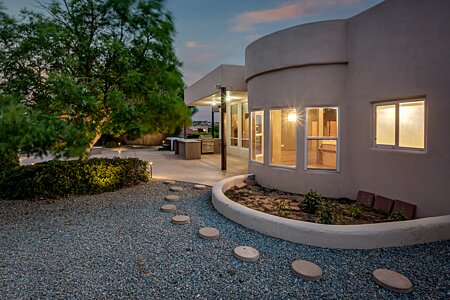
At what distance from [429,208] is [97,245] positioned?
5.50 m

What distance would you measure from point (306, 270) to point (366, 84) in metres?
4.46

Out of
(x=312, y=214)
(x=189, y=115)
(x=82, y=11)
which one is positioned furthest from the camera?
(x=189, y=115)

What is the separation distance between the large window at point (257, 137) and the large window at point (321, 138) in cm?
153

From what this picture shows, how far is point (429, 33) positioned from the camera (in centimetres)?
456

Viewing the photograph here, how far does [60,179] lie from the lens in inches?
252

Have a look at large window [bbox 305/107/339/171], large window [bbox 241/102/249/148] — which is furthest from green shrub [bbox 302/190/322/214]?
large window [bbox 241/102/249/148]

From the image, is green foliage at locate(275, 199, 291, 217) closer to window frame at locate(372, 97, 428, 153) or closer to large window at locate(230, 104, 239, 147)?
window frame at locate(372, 97, 428, 153)

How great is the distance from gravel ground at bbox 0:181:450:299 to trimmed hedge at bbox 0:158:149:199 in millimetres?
1397

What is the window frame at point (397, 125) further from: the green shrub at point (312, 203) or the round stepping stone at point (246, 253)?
the round stepping stone at point (246, 253)

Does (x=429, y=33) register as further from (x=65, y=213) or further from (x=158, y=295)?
(x=65, y=213)

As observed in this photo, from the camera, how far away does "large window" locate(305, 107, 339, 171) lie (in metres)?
6.54

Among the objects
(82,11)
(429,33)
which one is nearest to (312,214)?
(429,33)

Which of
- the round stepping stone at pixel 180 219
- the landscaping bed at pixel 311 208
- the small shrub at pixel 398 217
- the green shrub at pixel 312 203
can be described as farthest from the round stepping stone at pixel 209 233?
the small shrub at pixel 398 217

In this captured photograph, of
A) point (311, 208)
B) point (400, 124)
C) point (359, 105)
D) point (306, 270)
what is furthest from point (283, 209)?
point (359, 105)
